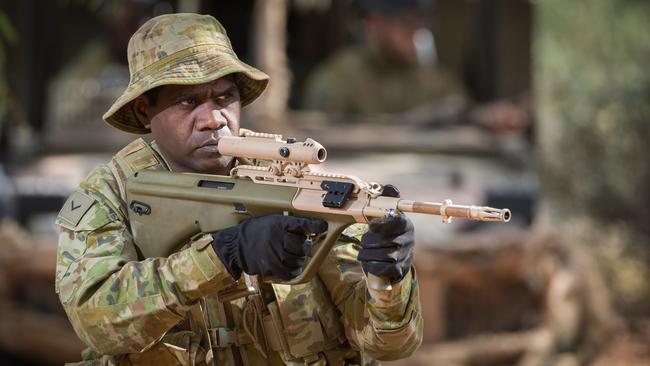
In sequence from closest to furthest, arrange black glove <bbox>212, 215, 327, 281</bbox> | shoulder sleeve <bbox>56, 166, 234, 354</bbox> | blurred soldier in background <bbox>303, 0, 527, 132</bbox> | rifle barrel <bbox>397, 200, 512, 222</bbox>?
1. rifle barrel <bbox>397, 200, 512, 222</bbox>
2. black glove <bbox>212, 215, 327, 281</bbox>
3. shoulder sleeve <bbox>56, 166, 234, 354</bbox>
4. blurred soldier in background <bbox>303, 0, 527, 132</bbox>

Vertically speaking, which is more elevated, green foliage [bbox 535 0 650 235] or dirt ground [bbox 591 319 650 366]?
green foliage [bbox 535 0 650 235]

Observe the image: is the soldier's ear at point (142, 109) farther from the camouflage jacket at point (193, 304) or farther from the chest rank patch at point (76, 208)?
the chest rank patch at point (76, 208)

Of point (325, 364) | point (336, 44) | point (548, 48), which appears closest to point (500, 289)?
point (336, 44)

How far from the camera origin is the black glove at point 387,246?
3.19m

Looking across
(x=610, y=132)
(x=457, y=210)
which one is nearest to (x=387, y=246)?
(x=457, y=210)

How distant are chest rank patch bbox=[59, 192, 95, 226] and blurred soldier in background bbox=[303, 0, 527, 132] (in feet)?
20.0

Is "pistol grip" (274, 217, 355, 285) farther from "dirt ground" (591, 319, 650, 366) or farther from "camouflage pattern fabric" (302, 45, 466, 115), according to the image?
"dirt ground" (591, 319, 650, 366)

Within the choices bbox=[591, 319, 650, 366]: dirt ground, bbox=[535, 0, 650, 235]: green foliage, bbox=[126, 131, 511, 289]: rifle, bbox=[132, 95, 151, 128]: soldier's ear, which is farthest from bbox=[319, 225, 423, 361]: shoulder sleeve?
bbox=[535, 0, 650, 235]: green foliage

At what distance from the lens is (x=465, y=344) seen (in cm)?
904

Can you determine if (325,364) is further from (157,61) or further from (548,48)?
(548,48)

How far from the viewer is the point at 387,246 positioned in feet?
10.5

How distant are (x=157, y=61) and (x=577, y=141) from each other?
11.4 meters

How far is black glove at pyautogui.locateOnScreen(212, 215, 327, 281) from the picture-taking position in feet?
10.7

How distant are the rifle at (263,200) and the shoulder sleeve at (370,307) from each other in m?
0.13
